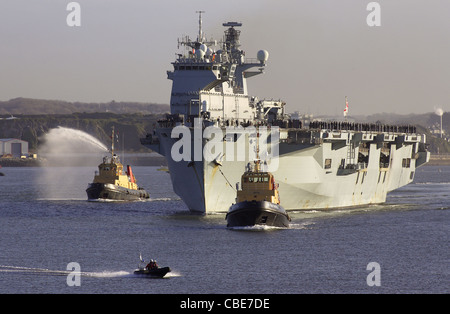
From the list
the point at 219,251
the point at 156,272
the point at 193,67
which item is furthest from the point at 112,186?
the point at 156,272

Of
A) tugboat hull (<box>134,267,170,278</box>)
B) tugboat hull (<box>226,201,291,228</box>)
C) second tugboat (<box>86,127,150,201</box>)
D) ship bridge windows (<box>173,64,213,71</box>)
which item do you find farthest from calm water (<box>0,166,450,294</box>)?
ship bridge windows (<box>173,64,213,71</box>)

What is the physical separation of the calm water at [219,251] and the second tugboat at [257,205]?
31.0 inches

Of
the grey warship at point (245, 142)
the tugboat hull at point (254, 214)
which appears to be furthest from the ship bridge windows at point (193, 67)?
the tugboat hull at point (254, 214)

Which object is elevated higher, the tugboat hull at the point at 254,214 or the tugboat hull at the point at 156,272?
the tugboat hull at the point at 254,214

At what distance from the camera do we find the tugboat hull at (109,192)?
74000 mm

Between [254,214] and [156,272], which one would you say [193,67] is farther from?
[156,272]

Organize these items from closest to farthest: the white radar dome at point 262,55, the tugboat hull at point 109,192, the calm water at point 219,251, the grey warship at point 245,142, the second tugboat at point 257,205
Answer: the calm water at point 219,251, the second tugboat at point 257,205, the grey warship at point 245,142, the white radar dome at point 262,55, the tugboat hull at point 109,192

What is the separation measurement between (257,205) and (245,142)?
7749 millimetres

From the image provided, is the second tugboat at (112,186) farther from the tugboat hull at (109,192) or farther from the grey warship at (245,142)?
the grey warship at (245,142)

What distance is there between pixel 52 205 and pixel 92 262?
31.5 meters

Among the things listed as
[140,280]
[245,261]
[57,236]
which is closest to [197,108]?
[57,236]

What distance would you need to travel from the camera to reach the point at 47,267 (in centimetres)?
3847

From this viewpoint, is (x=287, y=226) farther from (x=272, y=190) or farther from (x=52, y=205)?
(x=52, y=205)

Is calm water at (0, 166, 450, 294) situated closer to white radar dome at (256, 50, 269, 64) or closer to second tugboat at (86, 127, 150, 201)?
second tugboat at (86, 127, 150, 201)
